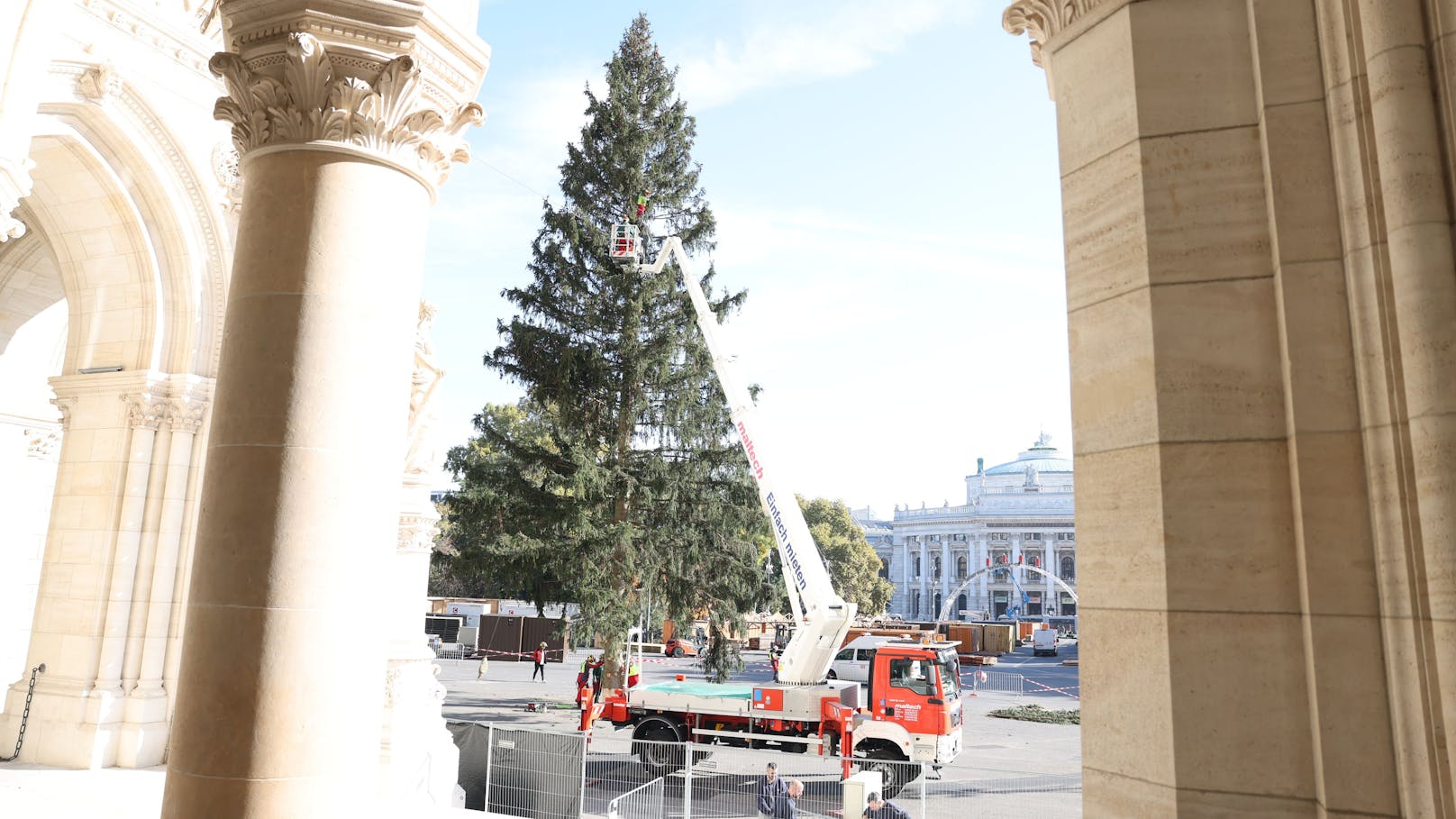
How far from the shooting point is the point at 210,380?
10.9 metres

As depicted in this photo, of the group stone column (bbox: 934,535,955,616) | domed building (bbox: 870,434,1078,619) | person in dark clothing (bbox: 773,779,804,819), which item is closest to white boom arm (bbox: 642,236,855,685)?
person in dark clothing (bbox: 773,779,804,819)

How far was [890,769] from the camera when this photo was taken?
45.6ft

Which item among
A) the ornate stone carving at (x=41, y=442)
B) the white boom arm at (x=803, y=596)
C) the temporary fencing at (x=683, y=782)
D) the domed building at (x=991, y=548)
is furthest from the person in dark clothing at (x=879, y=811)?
the domed building at (x=991, y=548)

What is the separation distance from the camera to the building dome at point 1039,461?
124188 mm

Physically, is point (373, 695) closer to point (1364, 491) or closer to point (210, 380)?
point (1364, 491)

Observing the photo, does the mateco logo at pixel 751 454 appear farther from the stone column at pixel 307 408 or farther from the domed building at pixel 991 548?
the domed building at pixel 991 548

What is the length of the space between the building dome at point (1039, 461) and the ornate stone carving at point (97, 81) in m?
120

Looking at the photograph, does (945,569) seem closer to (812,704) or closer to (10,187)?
(812,704)

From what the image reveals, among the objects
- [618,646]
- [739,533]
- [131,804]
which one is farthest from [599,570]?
[131,804]

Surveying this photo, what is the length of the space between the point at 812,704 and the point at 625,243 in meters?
12.8

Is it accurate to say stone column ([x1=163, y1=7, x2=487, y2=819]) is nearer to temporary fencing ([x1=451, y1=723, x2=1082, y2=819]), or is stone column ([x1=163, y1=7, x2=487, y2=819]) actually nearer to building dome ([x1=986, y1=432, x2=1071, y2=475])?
temporary fencing ([x1=451, y1=723, x2=1082, y2=819])

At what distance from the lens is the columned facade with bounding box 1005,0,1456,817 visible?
7.79ft

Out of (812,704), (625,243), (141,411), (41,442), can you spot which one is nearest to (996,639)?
(625,243)

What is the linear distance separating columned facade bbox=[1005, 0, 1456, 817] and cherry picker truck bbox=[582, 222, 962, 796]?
1288cm
